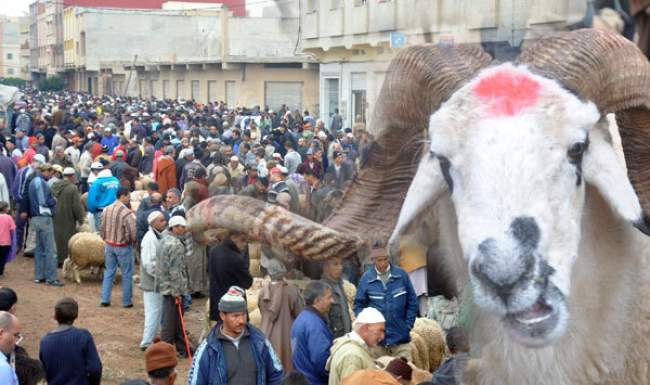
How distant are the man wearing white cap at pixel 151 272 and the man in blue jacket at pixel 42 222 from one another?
3.98 metres

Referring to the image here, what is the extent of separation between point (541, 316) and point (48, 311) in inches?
472

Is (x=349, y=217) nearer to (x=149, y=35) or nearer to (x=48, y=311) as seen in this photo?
(x=48, y=311)

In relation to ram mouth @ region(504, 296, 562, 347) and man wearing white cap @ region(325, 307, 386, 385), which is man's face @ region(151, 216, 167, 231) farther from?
ram mouth @ region(504, 296, 562, 347)

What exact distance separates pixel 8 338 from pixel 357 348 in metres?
2.52

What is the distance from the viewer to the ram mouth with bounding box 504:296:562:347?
304 centimetres

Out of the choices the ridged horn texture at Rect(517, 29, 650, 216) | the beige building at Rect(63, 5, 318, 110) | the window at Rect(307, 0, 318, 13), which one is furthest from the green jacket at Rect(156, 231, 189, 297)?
the beige building at Rect(63, 5, 318, 110)

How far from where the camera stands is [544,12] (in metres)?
3.86

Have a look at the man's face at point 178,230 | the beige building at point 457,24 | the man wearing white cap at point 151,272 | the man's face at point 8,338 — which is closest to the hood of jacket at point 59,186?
the man wearing white cap at point 151,272

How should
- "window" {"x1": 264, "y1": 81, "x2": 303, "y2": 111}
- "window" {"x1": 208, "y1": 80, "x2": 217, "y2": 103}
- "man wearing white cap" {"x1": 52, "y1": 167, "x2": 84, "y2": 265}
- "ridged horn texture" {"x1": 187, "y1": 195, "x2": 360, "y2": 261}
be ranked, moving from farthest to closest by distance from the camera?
1. "window" {"x1": 208, "y1": 80, "x2": 217, "y2": 103}
2. "window" {"x1": 264, "y1": 81, "x2": 303, "y2": 111}
3. "man wearing white cap" {"x1": 52, "y1": 167, "x2": 84, "y2": 265}
4. "ridged horn texture" {"x1": 187, "y1": 195, "x2": 360, "y2": 261}

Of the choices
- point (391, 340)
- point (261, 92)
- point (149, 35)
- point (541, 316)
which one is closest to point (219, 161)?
point (391, 340)

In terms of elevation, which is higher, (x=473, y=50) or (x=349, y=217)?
(x=473, y=50)

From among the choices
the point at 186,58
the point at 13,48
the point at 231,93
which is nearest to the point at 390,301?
the point at 231,93

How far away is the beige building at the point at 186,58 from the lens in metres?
41.2

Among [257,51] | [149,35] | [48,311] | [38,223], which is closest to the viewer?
[48,311]
